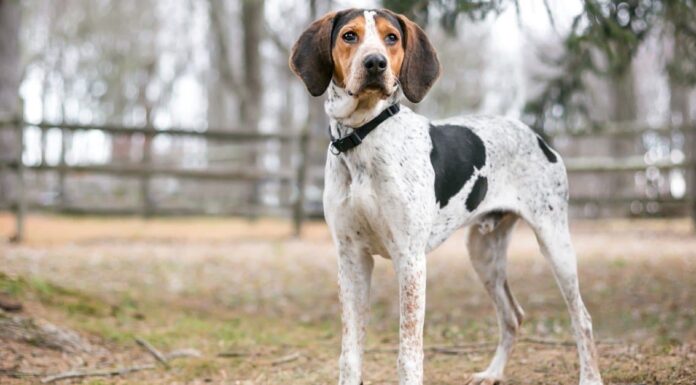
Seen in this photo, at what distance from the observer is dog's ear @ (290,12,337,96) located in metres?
3.64

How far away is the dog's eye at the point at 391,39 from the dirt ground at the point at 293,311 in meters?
2.08

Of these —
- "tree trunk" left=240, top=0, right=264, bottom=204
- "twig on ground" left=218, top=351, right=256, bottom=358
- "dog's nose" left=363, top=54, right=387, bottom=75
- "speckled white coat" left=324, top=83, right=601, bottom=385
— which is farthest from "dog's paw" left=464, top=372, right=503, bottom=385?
"tree trunk" left=240, top=0, right=264, bottom=204

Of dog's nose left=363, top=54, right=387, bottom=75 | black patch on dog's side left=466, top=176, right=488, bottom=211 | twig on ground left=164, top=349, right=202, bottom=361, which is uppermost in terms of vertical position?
dog's nose left=363, top=54, right=387, bottom=75

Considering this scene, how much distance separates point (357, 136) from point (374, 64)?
1.34ft

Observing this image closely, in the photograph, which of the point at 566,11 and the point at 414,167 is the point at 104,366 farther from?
the point at 566,11

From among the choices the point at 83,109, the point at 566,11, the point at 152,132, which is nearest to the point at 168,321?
the point at 566,11

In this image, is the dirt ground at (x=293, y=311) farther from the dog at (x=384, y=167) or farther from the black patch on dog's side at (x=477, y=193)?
the black patch on dog's side at (x=477, y=193)

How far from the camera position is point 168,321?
6348 millimetres

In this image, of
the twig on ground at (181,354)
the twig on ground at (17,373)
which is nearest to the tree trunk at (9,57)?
the twig on ground at (181,354)

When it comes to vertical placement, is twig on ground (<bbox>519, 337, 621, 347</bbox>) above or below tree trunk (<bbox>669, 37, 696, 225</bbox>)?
below

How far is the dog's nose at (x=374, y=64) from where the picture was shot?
3.35 metres

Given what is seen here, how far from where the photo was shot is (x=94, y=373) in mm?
4641

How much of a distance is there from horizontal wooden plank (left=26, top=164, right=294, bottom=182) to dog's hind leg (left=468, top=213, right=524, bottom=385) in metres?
9.62

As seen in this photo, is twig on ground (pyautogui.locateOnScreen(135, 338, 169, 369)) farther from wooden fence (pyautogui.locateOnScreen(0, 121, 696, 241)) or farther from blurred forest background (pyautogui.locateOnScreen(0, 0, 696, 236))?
wooden fence (pyautogui.locateOnScreen(0, 121, 696, 241))
